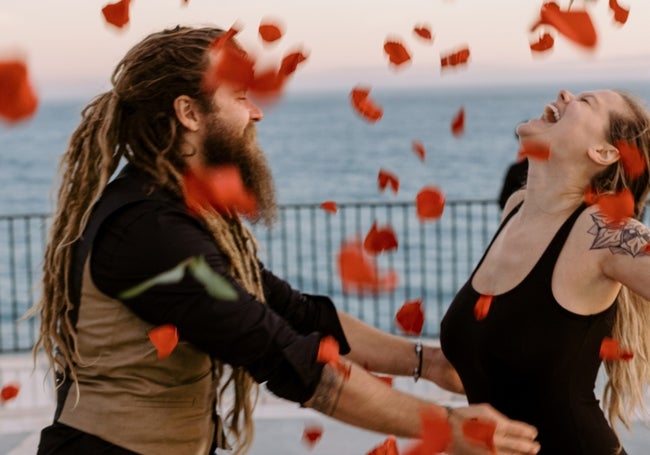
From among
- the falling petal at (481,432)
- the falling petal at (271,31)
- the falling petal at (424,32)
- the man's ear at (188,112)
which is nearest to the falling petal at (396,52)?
the falling petal at (424,32)

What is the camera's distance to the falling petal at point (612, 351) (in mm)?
2445

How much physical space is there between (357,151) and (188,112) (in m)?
44.7

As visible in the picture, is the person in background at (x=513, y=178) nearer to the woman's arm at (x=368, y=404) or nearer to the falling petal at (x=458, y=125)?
the falling petal at (x=458, y=125)

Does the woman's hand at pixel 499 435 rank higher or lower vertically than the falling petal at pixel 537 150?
lower

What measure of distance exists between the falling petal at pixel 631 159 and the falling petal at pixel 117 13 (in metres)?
1.10

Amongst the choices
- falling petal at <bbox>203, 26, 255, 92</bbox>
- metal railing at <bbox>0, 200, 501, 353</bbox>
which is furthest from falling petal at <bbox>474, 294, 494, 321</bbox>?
metal railing at <bbox>0, 200, 501, 353</bbox>

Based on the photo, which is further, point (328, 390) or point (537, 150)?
point (537, 150)

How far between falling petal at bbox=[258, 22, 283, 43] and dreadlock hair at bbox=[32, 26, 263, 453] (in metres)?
0.25

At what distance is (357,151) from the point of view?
4688 centimetres

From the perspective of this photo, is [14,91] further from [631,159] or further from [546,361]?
[631,159]

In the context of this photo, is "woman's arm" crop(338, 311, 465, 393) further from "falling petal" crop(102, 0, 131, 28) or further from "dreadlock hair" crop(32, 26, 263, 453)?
"falling petal" crop(102, 0, 131, 28)

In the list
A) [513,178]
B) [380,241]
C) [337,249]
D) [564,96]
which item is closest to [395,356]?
[380,241]

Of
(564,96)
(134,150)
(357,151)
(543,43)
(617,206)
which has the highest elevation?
(543,43)

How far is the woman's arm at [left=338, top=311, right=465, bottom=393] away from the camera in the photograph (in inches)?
108
